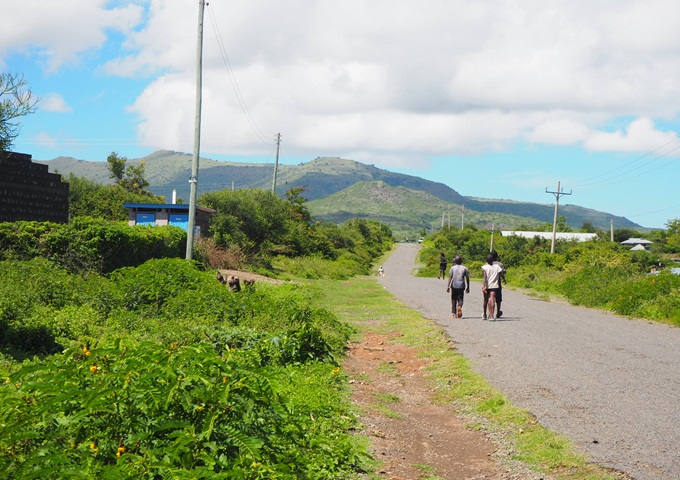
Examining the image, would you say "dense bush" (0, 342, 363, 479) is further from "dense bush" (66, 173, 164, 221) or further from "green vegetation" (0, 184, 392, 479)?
"dense bush" (66, 173, 164, 221)

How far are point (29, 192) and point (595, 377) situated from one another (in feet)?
77.3

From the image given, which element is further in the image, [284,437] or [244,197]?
[244,197]

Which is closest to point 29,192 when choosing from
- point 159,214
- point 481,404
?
point 159,214

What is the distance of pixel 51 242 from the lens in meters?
20.7

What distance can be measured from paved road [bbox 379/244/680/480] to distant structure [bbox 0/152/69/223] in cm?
1645

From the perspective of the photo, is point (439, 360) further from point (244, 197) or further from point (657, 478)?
point (244, 197)

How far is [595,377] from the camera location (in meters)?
10.8

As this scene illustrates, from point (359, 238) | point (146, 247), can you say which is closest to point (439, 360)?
point (146, 247)

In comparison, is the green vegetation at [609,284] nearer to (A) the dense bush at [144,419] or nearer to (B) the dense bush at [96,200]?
(A) the dense bush at [144,419]

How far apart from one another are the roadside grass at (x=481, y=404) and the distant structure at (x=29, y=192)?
14242mm

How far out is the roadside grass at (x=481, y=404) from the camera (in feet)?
22.0

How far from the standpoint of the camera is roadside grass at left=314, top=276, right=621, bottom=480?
22.0 ft

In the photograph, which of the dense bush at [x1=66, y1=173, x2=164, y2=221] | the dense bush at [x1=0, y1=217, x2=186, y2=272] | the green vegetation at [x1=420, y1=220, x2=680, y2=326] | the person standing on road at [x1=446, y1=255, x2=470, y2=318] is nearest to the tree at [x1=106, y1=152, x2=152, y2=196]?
the dense bush at [x1=66, y1=173, x2=164, y2=221]

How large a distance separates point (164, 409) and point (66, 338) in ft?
24.5
